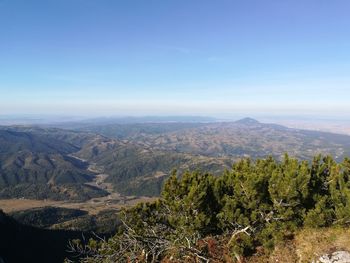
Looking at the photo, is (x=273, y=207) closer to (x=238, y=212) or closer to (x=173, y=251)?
(x=238, y=212)

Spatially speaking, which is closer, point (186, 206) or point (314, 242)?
point (314, 242)

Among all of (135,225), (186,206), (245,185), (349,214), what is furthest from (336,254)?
(135,225)

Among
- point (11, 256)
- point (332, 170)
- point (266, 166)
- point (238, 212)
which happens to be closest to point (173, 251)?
point (238, 212)

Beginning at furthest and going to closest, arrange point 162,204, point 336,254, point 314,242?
point 162,204 → point 314,242 → point 336,254

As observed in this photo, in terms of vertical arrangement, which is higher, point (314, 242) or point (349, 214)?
point (349, 214)

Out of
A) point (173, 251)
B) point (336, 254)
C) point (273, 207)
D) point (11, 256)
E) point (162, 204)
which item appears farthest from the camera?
point (11, 256)

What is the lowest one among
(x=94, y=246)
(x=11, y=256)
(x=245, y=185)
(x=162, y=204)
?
Answer: (x=11, y=256)
